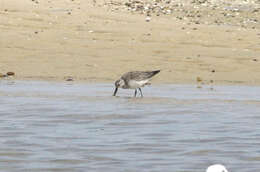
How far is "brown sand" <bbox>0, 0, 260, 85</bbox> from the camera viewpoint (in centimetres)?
1388

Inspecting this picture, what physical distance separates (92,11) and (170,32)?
7.13 feet

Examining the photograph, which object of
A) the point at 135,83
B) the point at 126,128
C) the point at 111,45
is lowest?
the point at 111,45

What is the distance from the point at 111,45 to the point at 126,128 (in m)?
6.49

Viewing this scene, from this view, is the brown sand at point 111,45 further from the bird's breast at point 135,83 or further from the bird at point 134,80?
the bird's breast at point 135,83

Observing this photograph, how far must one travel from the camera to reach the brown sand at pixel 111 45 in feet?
45.5

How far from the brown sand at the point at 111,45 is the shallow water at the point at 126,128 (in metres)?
1.01

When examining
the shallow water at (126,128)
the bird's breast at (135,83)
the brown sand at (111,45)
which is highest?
the shallow water at (126,128)

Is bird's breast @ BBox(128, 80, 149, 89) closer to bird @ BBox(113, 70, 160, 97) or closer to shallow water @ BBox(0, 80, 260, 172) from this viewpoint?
bird @ BBox(113, 70, 160, 97)

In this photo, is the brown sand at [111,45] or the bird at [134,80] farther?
the brown sand at [111,45]

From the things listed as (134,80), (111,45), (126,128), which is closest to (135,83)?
(134,80)

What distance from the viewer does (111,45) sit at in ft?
50.8

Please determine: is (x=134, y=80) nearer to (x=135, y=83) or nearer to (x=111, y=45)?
(x=135, y=83)

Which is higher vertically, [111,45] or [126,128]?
[126,128]

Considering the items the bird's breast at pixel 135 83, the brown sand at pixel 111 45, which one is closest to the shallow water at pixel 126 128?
the bird's breast at pixel 135 83
